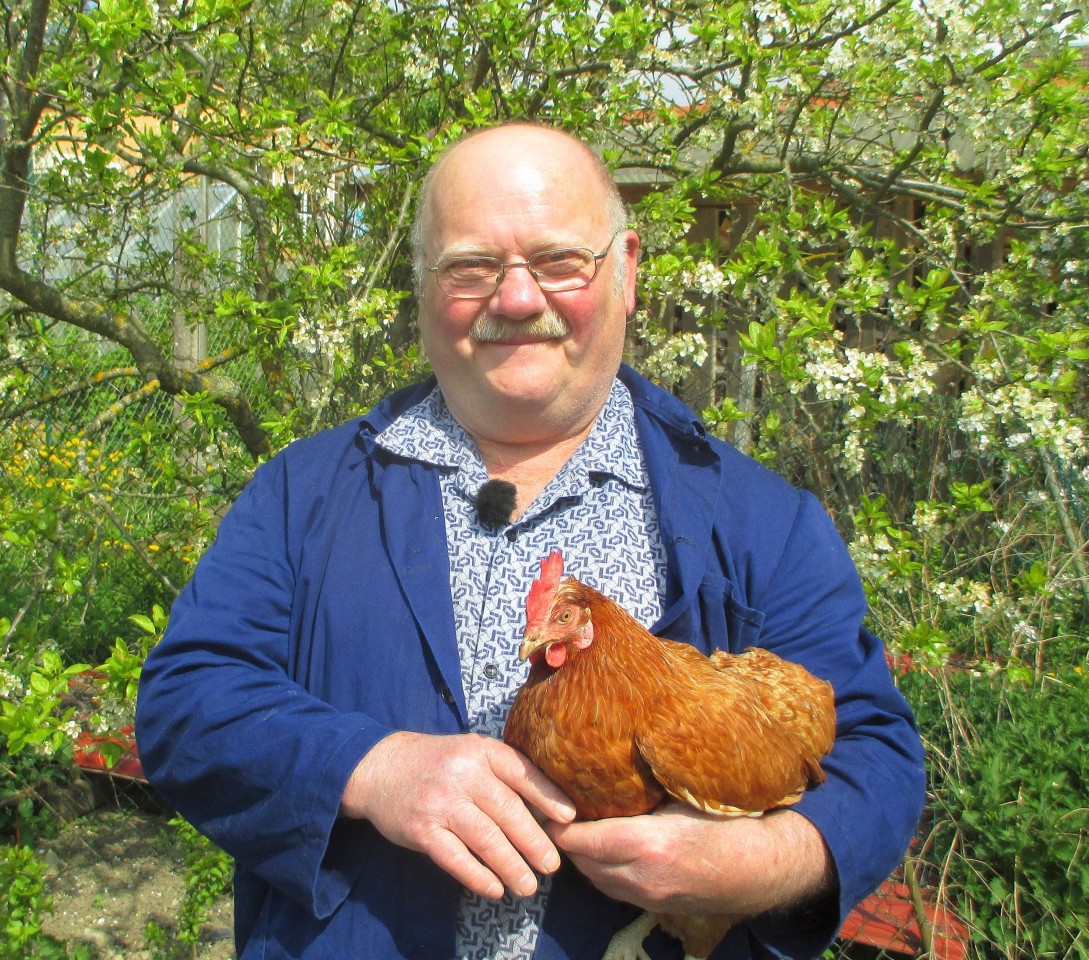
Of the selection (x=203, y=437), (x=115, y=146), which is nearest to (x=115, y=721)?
(x=203, y=437)

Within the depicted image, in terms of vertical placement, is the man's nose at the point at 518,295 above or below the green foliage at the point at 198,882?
above

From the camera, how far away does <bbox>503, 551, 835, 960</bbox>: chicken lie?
4.72 ft

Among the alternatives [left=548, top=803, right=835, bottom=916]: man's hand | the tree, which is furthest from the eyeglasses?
[left=548, top=803, right=835, bottom=916]: man's hand

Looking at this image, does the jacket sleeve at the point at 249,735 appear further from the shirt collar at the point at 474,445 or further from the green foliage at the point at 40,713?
the green foliage at the point at 40,713

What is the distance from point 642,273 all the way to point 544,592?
163cm

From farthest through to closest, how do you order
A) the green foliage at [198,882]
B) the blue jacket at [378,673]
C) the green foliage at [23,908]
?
the green foliage at [198,882] → the green foliage at [23,908] → the blue jacket at [378,673]

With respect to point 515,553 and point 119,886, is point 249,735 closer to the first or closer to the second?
point 515,553

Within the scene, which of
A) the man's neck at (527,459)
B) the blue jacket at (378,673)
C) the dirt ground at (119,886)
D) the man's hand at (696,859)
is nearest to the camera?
the man's hand at (696,859)

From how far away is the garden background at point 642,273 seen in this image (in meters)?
2.58

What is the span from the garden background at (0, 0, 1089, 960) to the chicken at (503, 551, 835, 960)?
3.79 ft

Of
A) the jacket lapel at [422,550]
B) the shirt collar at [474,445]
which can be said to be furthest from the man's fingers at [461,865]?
the shirt collar at [474,445]

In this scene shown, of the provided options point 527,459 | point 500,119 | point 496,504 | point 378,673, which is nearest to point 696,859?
point 378,673

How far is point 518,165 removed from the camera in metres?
1.84

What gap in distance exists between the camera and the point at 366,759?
4.81 feet
